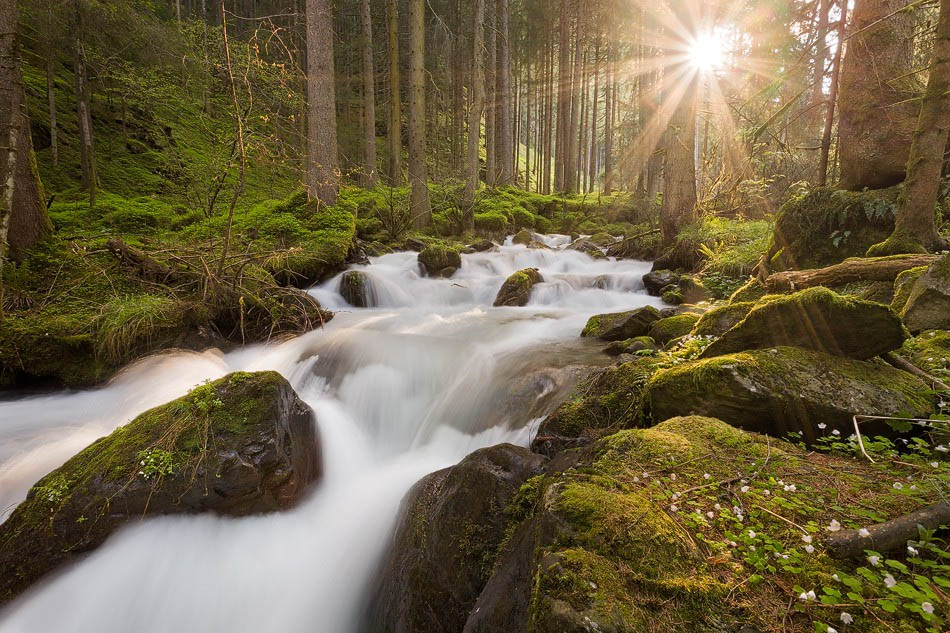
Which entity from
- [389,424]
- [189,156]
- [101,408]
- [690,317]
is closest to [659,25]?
[690,317]

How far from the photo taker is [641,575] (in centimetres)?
150

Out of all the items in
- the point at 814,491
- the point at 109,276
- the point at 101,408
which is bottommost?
the point at 101,408

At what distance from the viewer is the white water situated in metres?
2.98

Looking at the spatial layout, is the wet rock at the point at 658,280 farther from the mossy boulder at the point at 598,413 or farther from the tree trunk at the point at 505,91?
the tree trunk at the point at 505,91

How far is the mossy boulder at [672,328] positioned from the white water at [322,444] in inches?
35.1

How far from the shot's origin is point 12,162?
484cm

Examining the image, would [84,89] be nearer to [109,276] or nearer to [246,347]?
[109,276]

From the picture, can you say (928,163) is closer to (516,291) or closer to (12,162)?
(516,291)

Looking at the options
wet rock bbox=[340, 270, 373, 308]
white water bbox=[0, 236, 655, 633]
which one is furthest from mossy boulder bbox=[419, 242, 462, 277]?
white water bbox=[0, 236, 655, 633]

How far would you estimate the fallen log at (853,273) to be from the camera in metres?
4.25

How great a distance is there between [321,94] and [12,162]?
7.64 meters

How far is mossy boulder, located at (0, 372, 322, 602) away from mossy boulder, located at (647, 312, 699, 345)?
4565mm

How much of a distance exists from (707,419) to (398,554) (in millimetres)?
2297

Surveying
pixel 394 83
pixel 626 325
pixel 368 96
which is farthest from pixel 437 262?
pixel 368 96
